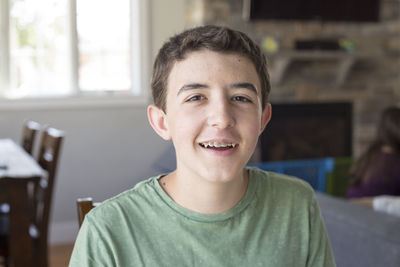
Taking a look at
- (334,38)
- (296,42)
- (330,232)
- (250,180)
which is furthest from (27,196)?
(334,38)

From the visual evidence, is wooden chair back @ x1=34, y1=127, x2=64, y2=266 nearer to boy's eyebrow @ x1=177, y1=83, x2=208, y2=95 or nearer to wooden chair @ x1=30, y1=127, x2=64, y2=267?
wooden chair @ x1=30, y1=127, x2=64, y2=267

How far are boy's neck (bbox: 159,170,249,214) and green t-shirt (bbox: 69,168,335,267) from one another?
15 millimetres

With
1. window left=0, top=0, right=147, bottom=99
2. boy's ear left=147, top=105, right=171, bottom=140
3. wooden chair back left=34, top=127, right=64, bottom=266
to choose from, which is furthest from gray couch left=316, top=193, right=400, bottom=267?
window left=0, top=0, right=147, bottom=99

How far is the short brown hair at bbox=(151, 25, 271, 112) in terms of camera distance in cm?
100

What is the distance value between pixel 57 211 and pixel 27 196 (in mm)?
1885

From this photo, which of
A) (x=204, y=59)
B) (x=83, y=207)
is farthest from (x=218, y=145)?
(x=83, y=207)

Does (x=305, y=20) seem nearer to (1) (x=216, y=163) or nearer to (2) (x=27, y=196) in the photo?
(2) (x=27, y=196)

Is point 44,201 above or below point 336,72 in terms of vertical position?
below

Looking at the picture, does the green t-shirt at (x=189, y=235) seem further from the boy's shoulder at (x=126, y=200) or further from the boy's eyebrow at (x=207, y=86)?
the boy's eyebrow at (x=207, y=86)

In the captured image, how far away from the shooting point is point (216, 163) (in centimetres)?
98

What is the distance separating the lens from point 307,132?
4676 mm

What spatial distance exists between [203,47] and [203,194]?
0.88 feet

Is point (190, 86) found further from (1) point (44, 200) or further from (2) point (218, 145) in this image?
(1) point (44, 200)

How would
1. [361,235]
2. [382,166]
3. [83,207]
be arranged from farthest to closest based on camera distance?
[382,166] < [361,235] < [83,207]
